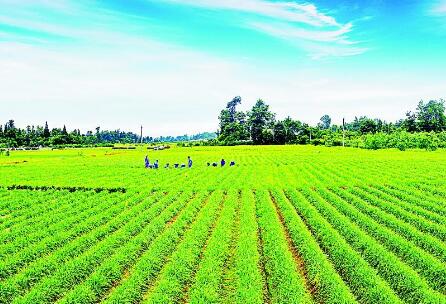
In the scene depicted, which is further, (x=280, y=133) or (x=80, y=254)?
(x=280, y=133)

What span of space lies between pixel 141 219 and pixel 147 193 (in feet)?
28.4

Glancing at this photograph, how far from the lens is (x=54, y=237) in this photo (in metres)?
15.4

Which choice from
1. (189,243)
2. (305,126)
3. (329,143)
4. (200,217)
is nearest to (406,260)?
(189,243)

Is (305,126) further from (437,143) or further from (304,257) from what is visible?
(304,257)

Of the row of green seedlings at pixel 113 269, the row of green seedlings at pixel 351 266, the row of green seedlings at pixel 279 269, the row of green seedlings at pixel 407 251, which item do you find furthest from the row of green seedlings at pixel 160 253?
the row of green seedlings at pixel 407 251

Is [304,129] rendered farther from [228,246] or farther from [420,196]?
[228,246]

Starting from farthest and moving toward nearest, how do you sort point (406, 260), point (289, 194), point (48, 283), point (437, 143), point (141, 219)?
1. point (437, 143)
2. point (289, 194)
3. point (141, 219)
4. point (406, 260)
5. point (48, 283)

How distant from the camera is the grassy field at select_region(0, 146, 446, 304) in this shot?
10.3 m

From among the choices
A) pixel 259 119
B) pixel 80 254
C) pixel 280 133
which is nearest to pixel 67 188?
pixel 80 254

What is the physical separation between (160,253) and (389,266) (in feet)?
26.9

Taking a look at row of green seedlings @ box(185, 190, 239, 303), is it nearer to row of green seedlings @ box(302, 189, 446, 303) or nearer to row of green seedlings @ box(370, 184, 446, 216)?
row of green seedlings @ box(302, 189, 446, 303)

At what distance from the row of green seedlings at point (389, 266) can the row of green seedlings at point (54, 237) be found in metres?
12.2

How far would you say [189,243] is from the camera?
46.9 ft

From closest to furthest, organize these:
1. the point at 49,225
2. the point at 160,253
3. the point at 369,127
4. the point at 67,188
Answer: the point at 160,253
the point at 49,225
the point at 67,188
the point at 369,127
